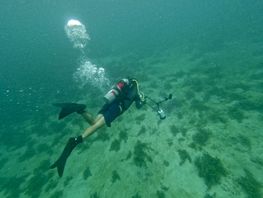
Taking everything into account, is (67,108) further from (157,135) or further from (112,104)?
(157,135)

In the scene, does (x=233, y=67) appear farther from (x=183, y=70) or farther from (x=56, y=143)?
(x=56, y=143)

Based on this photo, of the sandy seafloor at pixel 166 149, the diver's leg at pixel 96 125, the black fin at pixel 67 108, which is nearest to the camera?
the diver's leg at pixel 96 125

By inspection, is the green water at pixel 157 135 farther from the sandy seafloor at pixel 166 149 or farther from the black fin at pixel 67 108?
the black fin at pixel 67 108

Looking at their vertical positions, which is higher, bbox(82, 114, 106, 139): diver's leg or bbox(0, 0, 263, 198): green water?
bbox(82, 114, 106, 139): diver's leg

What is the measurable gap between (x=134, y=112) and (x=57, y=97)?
7873 millimetres

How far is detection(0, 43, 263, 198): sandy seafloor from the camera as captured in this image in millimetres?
8797

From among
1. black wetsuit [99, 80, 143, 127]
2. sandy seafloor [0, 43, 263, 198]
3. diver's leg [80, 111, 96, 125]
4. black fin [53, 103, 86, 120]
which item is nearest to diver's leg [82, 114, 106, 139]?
black wetsuit [99, 80, 143, 127]

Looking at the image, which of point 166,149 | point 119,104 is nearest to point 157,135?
point 166,149

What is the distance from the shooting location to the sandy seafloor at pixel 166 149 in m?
8.80

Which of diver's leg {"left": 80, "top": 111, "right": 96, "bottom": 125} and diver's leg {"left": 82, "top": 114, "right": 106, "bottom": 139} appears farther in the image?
diver's leg {"left": 80, "top": 111, "right": 96, "bottom": 125}

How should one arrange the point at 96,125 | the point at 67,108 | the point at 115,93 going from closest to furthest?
the point at 96,125 < the point at 115,93 < the point at 67,108

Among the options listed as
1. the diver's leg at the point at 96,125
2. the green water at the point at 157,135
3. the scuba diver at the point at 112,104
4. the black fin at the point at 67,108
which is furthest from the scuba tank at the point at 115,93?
the green water at the point at 157,135

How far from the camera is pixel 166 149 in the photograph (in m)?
10.5

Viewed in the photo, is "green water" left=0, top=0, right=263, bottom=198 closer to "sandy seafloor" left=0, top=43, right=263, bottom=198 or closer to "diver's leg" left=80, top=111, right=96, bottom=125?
"sandy seafloor" left=0, top=43, right=263, bottom=198
